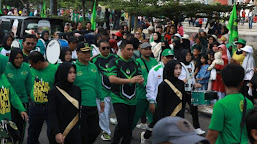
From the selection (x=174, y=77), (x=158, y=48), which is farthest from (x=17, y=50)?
(x=158, y=48)

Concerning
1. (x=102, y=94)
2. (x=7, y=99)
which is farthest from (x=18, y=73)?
(x=102, y=94)

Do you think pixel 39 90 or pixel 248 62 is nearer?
pixel 39 90

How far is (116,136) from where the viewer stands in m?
7.45

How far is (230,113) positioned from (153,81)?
3.43 metres

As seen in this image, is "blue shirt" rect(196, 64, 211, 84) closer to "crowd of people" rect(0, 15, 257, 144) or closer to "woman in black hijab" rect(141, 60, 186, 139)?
"crowd of people" rect(0, 15, 257, 144)

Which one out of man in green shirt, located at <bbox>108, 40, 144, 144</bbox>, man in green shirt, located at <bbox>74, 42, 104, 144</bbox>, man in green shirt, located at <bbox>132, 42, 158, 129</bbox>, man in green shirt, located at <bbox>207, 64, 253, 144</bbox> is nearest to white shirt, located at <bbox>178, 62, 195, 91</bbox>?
man in green shirt, located at <bbox>132, 42, 158, 129</bbox>

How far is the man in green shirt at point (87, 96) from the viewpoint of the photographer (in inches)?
273

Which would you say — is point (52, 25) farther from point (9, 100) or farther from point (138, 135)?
point (9, 100)

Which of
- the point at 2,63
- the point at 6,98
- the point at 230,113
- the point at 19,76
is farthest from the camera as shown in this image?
the point at 19,76

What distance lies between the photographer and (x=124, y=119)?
24.0 ft

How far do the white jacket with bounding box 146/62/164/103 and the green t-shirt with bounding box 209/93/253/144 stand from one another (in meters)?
3.20

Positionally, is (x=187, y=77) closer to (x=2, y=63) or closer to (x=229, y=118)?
(x=2, y=63)

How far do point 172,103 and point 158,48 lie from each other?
5359 millimetres

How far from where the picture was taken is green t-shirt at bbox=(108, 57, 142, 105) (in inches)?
292
